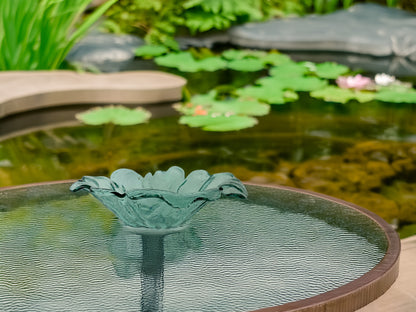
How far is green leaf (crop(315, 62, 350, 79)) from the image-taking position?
19.3 feet

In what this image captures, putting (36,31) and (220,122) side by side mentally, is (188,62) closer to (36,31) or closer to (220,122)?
(36,31)

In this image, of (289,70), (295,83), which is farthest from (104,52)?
(295,83)

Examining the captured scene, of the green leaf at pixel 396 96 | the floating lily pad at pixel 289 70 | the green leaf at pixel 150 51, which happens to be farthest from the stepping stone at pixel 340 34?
the green leaf at pixel 396 96

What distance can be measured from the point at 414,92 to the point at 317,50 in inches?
71.9

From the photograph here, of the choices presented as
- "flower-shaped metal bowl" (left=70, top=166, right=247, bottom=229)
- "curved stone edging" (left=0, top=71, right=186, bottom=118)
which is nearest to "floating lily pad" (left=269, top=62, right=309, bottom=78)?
"curved stone edging" (left=0, top=71, right=186, bottom=118)

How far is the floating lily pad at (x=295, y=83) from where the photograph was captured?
5.50m

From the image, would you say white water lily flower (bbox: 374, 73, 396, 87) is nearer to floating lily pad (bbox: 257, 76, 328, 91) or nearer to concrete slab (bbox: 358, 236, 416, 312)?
floating lily pad (bbox: 257, 76, 328, 91)

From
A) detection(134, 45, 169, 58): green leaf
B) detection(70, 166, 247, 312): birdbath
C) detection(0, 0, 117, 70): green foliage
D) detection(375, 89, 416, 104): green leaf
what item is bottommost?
detection(134, 45, 169, 58): green leaf

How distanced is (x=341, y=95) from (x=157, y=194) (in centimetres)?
374

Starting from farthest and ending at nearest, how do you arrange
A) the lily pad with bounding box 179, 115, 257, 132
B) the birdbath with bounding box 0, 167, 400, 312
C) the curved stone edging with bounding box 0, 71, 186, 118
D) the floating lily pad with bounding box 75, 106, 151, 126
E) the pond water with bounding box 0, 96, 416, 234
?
the curved stone edging with bounding box 0, 71, 186, 118 → the floating lily pad with bounding box 75, 106, 151, 126 → the lily pad with bounding box 179, 115, 257, 132 → the pond water with bounding box 0, 96, 416, 234 → the birdbath with bounding box 0, 167, 400, 312

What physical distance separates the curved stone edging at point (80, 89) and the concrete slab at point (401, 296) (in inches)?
126

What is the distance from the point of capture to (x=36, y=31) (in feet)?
16.5

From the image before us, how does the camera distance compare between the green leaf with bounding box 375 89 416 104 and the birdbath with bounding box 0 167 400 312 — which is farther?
the green leaf with bounding box 375 89 416 104

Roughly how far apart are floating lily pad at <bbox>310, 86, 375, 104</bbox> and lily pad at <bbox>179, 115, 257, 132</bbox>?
0.77m
